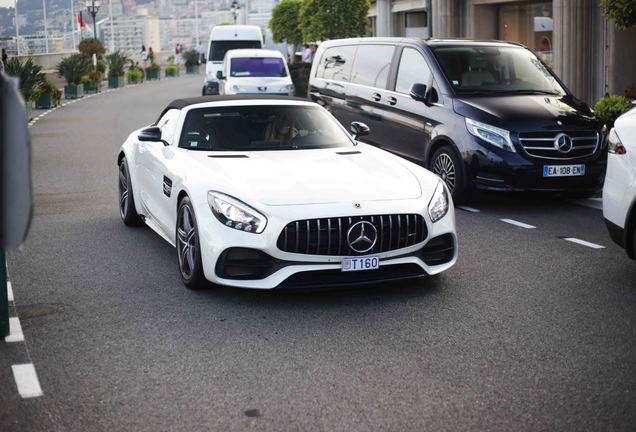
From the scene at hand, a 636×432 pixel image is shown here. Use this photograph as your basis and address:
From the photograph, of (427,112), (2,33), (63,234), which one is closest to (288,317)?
(63,234)

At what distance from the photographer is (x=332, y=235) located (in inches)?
275

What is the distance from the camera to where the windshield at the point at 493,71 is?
12.2m

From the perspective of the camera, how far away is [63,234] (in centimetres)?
1016

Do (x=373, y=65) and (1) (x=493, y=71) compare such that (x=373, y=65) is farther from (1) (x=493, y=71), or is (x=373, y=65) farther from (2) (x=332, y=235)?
(2) (x=332, y=235)

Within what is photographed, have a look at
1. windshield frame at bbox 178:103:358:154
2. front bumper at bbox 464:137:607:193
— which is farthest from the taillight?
front bumper at bbox 464:137:607:193

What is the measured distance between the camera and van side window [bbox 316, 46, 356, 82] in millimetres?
14547

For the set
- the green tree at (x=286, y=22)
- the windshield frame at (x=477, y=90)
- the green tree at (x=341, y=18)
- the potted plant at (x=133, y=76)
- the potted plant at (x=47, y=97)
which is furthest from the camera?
the green tree at (x=286, y=22)

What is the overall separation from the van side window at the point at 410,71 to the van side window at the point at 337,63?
1539 mm

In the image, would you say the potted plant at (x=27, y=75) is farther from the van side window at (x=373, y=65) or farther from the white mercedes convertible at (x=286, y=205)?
the white mercedes convertible at (x=286, y=205)

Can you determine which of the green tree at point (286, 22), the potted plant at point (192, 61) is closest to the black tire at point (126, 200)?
the green tree at point (286, 22)

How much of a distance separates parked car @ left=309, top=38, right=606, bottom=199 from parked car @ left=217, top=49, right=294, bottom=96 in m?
12.5

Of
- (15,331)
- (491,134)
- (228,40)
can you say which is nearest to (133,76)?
(228,40)

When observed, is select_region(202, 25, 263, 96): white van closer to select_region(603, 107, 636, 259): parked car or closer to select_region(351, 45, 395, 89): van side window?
select_region(351, 45, 395, 89): van side window

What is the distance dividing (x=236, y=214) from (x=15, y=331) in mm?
1628
